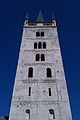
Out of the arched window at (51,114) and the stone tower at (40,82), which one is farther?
the stone tower at (40,82)

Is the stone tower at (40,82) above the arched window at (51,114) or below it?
above

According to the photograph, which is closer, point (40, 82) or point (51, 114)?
point (51, 114)

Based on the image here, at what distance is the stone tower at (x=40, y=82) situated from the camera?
68.1ft

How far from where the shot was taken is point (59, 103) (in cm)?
2144

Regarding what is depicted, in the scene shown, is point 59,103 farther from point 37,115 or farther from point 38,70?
point 38,70

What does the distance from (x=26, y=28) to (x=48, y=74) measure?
10.4 m

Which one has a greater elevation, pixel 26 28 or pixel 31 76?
pixel 26 28

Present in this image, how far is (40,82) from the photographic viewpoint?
77.3ft

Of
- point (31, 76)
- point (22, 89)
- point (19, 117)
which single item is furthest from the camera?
point (31, 76)

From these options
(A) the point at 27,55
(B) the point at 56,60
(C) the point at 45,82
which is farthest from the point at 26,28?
(C) the point at 45,82

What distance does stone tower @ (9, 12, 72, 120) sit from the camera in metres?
20.8

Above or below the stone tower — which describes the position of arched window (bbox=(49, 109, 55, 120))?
below

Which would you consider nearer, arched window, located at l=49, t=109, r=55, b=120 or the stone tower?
arched window, located at l=49, t=109, r=55, b=120

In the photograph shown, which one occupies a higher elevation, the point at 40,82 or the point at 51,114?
the point at 40,82
